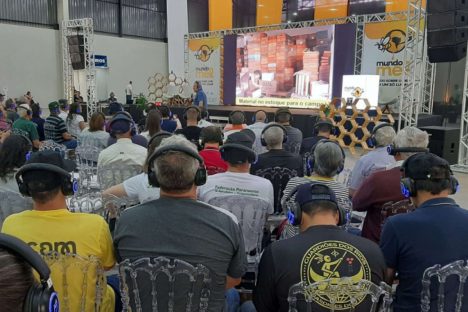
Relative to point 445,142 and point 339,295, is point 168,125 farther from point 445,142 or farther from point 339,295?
point 339,295

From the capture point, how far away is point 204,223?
1.77 meters

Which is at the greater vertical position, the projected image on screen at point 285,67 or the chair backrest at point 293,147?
the projected image on screen at point 285,67

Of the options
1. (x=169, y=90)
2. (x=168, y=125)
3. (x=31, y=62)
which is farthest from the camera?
(x=169, y=90)

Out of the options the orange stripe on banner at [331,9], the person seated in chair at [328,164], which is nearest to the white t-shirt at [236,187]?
the person seated in chair at [328,164]

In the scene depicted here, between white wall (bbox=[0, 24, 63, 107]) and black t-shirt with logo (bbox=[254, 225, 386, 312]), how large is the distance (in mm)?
16787

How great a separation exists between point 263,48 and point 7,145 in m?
12.7

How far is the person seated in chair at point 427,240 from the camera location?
1.83 m

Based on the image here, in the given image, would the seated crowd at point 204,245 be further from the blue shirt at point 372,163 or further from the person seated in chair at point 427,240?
the blue shirt at point 372,163

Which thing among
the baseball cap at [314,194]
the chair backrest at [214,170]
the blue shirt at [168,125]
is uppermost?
the baseball cap at [314,194]

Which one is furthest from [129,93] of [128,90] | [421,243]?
[421,243]

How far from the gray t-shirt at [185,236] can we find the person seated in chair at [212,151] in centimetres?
192

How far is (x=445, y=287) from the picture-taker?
A: 179 cm

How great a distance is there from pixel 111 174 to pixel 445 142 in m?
6.70

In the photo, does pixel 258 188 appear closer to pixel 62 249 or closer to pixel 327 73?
pixel 62 249
